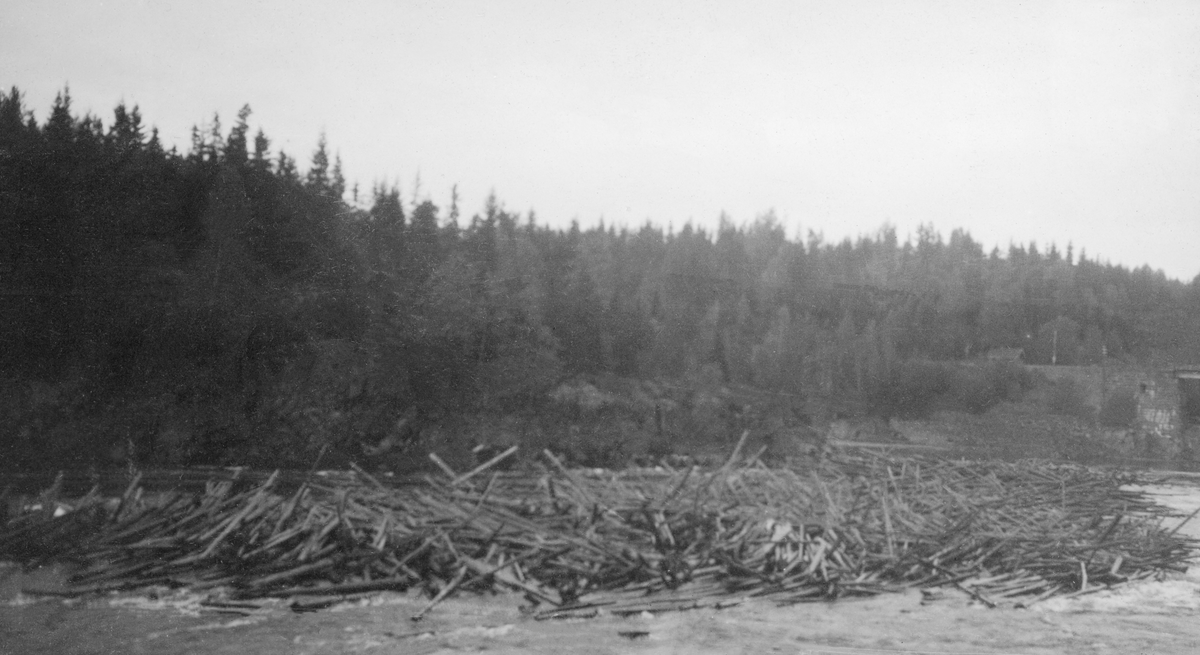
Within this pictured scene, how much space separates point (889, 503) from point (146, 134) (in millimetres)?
31578

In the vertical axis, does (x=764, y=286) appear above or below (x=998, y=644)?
above

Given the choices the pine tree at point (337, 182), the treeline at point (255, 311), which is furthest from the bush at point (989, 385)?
the pine tree at point (337, 182)

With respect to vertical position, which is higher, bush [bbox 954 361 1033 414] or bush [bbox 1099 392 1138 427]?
bush [bbox 954 361 1033 414]

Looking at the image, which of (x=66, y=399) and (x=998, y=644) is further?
(x=66, y=399)

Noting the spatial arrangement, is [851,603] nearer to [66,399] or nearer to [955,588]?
[955,588]

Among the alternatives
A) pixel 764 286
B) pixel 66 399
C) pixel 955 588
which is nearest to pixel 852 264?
pixel 764 286

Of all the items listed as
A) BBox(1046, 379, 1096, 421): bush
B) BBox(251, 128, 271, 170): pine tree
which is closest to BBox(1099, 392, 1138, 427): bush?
BBox(1046, 379, 1096, 421): bush

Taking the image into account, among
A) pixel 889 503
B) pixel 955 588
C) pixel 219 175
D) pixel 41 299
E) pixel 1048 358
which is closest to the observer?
pixel 955 588

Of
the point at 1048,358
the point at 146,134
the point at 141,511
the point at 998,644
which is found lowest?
the point at 998,644

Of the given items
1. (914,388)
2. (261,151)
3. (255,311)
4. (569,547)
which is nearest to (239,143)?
(261,151)

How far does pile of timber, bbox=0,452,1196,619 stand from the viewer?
29.6 ft

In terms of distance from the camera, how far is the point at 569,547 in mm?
9734

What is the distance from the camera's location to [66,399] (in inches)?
1067

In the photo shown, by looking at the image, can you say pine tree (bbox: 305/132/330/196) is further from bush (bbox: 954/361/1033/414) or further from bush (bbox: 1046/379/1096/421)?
bush (bbox: 1046/379/1096/421)
